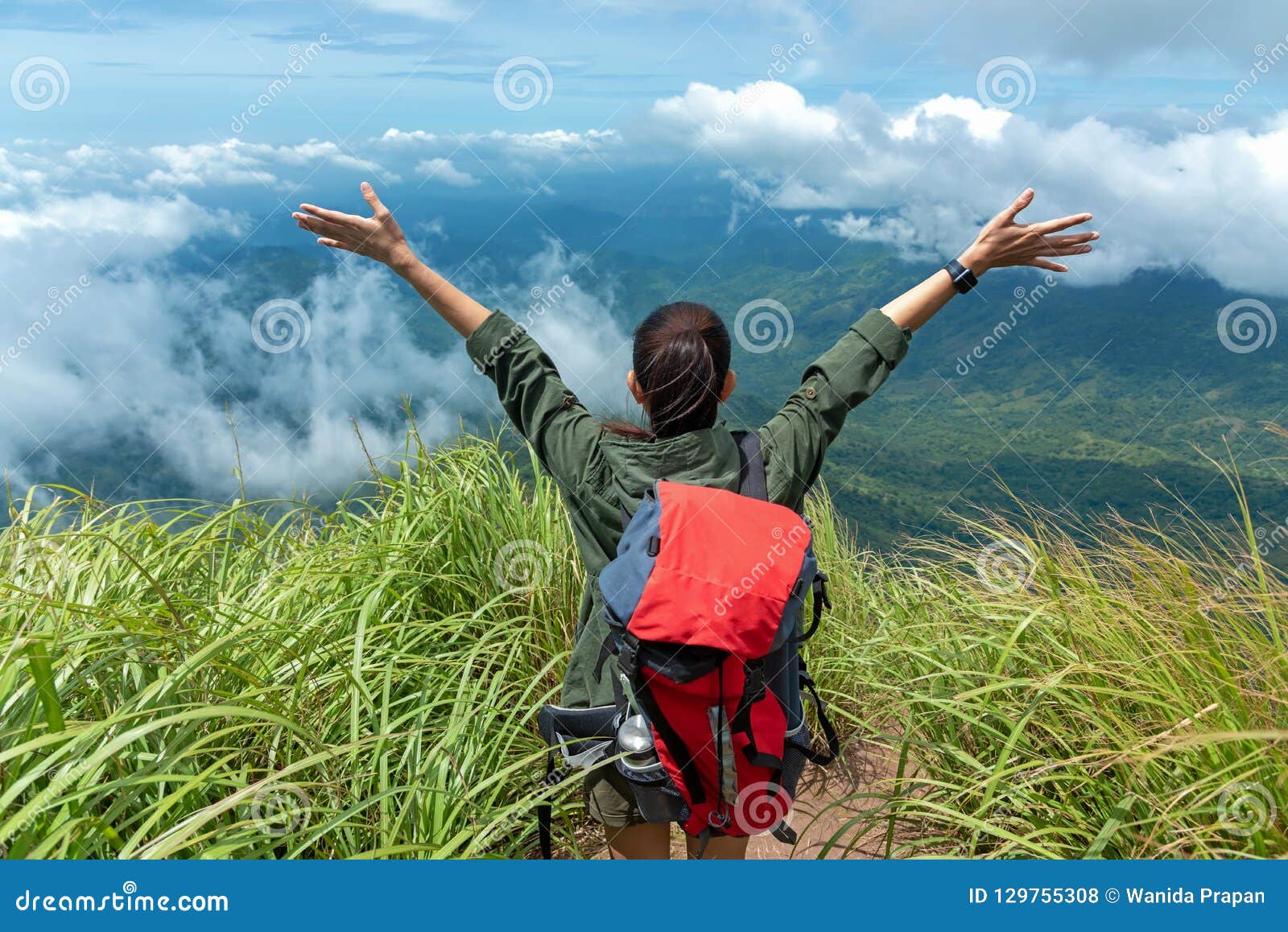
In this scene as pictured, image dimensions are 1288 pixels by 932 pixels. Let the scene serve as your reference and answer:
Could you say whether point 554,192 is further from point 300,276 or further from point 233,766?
point 233,766

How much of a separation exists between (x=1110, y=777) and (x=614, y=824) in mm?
1223

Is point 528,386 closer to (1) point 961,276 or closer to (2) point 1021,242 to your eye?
(1) point 961,276

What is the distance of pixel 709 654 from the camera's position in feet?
5.35

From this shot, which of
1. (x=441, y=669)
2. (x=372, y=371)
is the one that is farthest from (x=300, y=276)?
(x=441, y=669)

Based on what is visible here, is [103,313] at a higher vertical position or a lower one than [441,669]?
higher

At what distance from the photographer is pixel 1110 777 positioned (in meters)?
2.06

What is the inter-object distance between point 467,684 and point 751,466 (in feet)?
3.70

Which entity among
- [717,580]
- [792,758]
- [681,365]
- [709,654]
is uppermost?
[681,365]

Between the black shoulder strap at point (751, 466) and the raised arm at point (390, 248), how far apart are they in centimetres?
68

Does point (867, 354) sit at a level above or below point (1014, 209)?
below

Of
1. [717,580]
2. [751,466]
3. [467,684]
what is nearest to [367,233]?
[751,466]

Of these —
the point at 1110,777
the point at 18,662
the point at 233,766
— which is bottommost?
the point at 1110,777

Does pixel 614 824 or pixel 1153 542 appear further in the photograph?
pixel 1153 542

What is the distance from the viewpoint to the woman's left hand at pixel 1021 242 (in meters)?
2.13
